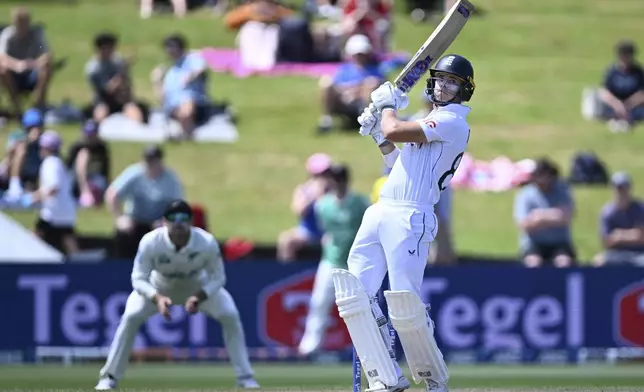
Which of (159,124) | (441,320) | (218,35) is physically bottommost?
(441,320)

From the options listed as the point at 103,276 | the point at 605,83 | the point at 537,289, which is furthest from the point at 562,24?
the point at 103,276

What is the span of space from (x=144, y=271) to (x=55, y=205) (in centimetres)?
422

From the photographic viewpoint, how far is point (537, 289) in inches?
522

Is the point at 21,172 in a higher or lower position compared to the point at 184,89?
lower

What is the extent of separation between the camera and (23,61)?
16672 millimetres

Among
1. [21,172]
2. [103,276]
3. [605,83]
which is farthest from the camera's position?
[605,83]

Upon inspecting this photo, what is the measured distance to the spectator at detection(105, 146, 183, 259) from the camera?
1384 centimetres

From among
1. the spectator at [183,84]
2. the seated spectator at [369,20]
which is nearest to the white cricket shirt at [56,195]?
the spectator at [183,84]

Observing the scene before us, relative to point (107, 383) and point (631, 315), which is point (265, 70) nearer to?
point (631, 315)

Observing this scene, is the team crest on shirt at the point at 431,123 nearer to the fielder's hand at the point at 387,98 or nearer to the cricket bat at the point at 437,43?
the fielder's hand at the point at 387,98

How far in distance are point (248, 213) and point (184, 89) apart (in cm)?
171

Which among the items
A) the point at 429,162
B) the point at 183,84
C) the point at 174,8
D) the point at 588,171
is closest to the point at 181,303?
the point at 429,162

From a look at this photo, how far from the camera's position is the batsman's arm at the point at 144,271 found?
32.8ft

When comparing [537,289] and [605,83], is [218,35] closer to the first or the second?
[605,83]
